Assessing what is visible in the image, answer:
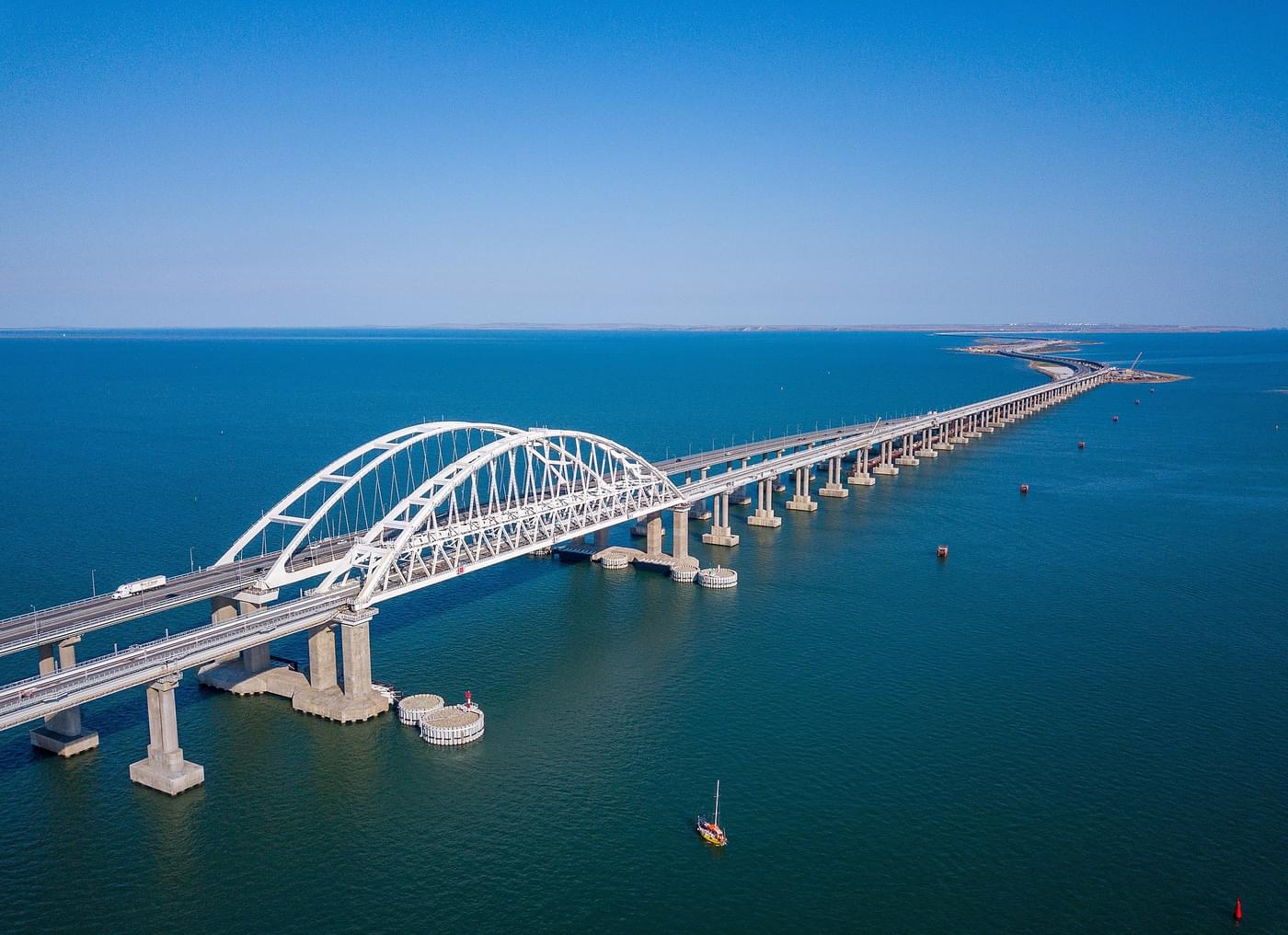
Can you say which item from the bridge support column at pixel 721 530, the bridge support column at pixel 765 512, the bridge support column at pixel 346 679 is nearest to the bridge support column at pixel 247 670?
the bridge support column at pixel 346 679

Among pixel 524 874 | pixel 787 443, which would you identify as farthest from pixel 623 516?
pixel 787 443

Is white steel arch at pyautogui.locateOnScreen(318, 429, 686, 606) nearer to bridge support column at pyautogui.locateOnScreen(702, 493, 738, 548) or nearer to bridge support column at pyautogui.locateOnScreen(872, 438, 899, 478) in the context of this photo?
bridge support column at pyautogui.locateOnScreen(702, 493, 738, 548)

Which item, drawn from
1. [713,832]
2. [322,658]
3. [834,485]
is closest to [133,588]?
[322,658]

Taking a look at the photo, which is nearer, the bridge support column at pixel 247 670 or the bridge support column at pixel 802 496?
the bridge support column at pixel 247 670

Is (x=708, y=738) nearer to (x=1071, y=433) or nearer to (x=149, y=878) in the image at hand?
(x=149, y=878)

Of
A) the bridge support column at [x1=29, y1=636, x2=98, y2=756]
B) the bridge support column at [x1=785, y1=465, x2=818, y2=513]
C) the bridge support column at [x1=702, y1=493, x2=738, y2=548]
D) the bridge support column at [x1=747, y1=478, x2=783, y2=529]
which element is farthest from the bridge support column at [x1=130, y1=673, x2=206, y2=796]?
the bridge support column at [x1=785, y1=465, x2=818, y2=513]

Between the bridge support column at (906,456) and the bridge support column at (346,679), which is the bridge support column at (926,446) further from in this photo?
the bridge support column at (346,679)
